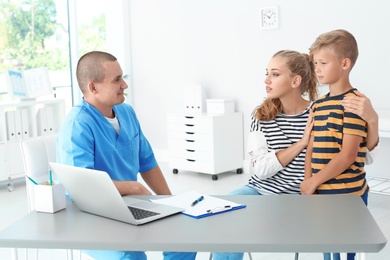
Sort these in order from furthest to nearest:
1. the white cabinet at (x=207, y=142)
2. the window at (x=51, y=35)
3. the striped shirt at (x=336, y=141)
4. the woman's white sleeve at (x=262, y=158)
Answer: the window at (x=51, y=35)
the white cabinet at (x=207, y=142)
the woman's white sleeve at (x=262, y=158)
the striped shirt at (x=336, y=141)

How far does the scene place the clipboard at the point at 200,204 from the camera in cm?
190

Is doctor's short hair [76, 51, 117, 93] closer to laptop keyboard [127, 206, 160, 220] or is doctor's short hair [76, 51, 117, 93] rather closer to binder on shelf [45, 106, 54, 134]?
laptop keyboard [127, 206, 160, 220]

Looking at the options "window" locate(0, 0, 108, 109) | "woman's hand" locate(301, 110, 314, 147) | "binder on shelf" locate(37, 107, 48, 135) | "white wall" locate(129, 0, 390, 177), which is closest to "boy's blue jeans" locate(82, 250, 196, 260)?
"woman's hand" locate(301, 110, 314, 147)

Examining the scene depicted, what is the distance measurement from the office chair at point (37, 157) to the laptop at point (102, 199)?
47cm

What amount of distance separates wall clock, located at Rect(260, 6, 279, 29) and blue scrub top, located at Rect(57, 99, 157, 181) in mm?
3099

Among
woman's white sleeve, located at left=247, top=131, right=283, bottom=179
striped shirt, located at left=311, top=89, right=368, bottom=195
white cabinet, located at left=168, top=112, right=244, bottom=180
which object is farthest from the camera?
white cabinet, located at left=168, top=112, right=244, bottom=180

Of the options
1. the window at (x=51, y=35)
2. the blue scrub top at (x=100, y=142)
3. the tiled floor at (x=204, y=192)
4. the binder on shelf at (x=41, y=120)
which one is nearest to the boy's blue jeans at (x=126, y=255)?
the blue scrub top at (x=100, y=142)

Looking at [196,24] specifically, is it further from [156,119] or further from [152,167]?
[152,167]

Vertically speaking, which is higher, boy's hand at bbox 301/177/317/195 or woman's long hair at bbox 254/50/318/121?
woman's long hair at bbox 254/50/318/121

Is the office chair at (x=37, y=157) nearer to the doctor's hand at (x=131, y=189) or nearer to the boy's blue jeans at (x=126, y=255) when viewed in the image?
the boy's blue jeans at (x=126, y=255)

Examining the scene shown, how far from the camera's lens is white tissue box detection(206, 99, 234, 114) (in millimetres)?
5715

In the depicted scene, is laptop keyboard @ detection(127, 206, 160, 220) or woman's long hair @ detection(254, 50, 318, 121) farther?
woman's long hair @ detection(254, 50, 318, 121)

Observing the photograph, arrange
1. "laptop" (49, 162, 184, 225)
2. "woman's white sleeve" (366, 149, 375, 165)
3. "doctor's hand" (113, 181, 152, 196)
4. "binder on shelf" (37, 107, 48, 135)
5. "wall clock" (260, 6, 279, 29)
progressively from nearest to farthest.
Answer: "laptop" (49, 162, 184, 225), "doctor's hand" (113, 181, 152, 196), "woman's white sleeve" (366, 149, 375, 165), "wall clock" (260, 6, 279, 29), "binder on shelf" (37, 107, 48, 135)

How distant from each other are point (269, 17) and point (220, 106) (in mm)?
925
